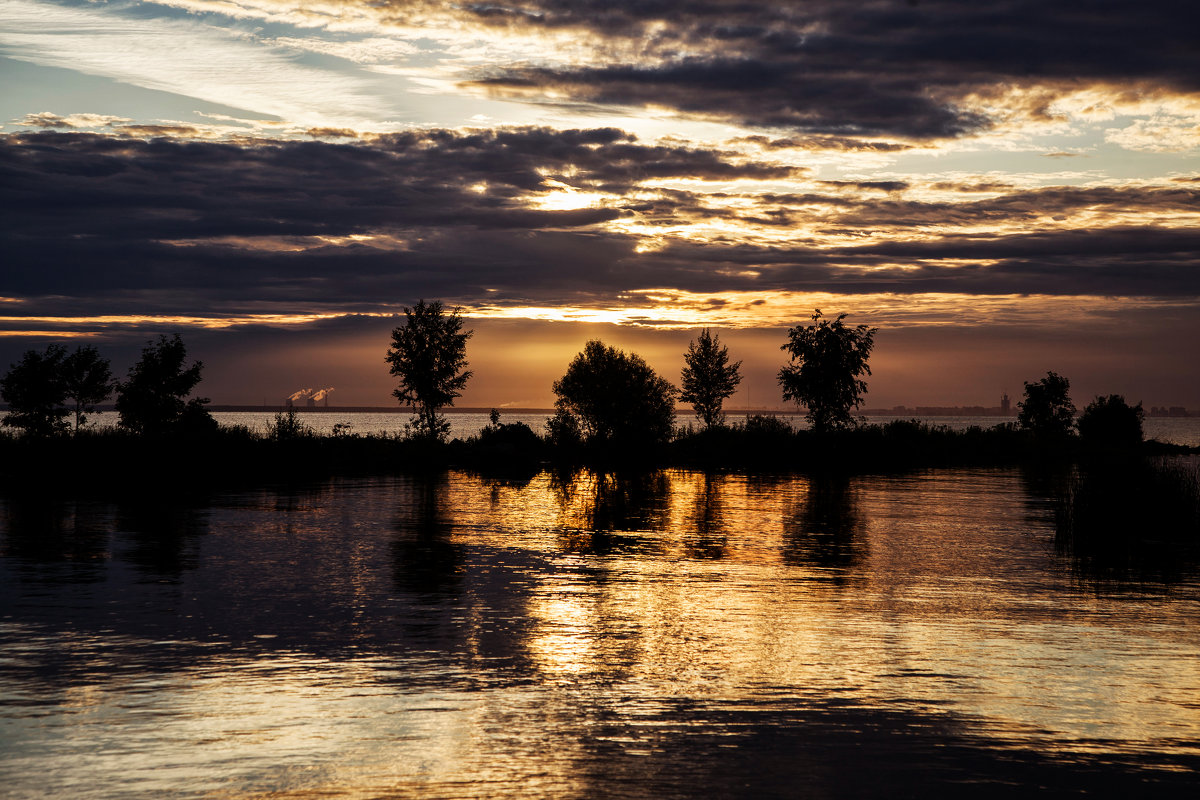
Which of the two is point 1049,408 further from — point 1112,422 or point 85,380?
point 85,380

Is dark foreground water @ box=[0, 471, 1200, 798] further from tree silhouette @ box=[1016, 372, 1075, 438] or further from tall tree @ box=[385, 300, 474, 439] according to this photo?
tree silhouette @ box=[1016, 372, 1075, 438]

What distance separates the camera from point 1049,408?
10038 cm

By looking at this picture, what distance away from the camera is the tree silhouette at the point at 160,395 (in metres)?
60.9

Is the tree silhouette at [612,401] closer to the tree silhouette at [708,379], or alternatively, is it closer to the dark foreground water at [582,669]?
the tree silhouette at [708,379]

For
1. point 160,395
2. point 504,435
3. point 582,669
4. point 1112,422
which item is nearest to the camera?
point 582,669

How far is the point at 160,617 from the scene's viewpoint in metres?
16.1

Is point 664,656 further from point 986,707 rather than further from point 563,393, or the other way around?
point 563,393

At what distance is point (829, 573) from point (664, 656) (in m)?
9.16

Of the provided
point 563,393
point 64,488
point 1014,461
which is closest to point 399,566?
point 64,488

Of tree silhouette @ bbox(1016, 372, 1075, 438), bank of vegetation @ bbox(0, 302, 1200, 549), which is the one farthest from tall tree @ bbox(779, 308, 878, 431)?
tree silhouette @ bbox(1016, 372, 1075, 438)

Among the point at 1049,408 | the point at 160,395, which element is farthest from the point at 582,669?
the point at 1049,408

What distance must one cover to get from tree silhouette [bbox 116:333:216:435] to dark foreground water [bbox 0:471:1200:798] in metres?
36.8

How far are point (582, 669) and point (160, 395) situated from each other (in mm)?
56651

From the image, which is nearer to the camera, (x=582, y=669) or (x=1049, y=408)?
(x=582, y=669)
